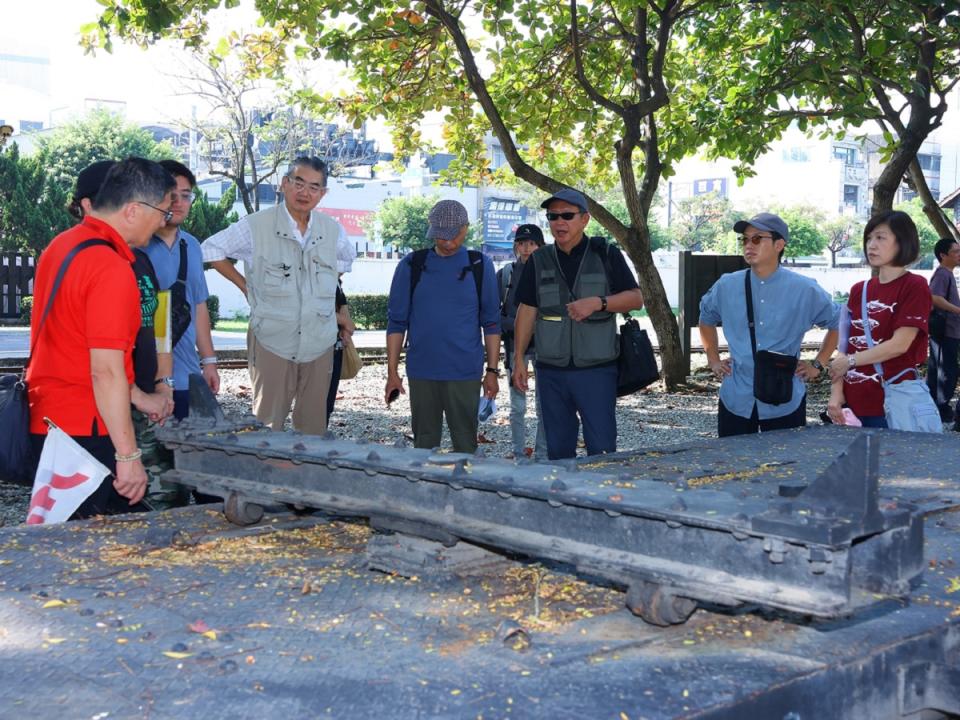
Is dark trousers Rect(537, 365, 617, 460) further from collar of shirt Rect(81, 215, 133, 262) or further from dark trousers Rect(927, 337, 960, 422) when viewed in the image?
dark trousers Rect(927, 337, 960, 422)

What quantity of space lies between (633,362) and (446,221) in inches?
55.1

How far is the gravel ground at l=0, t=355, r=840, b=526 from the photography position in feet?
34.4

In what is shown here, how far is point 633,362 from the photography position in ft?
19.5

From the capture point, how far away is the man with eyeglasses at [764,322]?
18.1ft

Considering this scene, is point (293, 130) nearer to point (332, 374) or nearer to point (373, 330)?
point (373, 330)

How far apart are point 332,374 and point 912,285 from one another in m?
3.17

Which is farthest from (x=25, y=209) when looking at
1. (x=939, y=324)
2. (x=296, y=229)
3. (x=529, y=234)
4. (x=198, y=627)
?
(x=198, y=627)

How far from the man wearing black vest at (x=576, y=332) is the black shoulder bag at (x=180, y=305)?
6.22 feet

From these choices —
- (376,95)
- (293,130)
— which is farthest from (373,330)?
(376,95)

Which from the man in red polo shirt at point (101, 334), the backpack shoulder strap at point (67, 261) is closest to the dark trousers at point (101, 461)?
the man in red polo shirt at point (101, 334)

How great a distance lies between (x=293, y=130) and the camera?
38156 mm

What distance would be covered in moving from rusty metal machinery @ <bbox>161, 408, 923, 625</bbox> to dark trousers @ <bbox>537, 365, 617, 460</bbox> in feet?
9.86

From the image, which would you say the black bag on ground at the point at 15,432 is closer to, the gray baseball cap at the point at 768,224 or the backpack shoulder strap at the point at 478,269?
the backpack shoulder strap at the point at 478,269

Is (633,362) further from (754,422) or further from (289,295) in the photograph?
(289,295)
